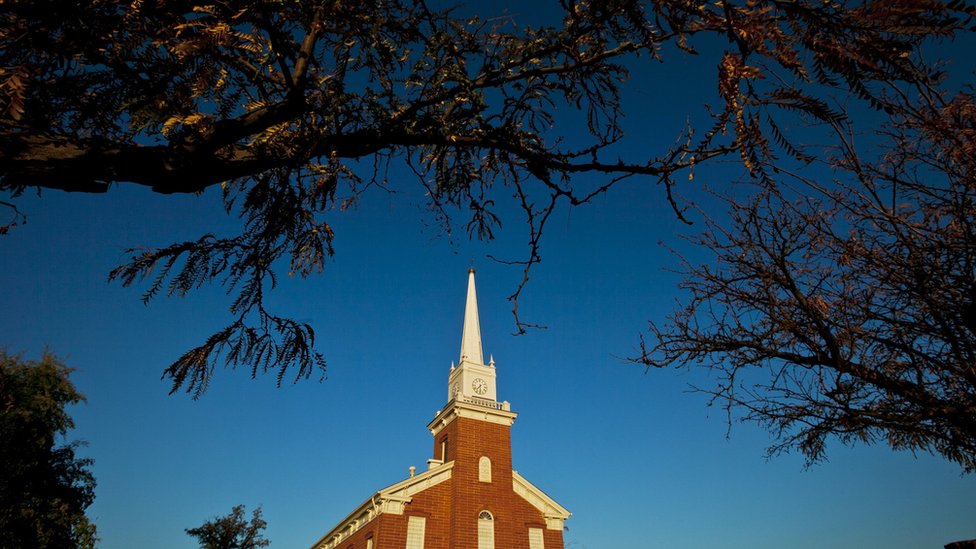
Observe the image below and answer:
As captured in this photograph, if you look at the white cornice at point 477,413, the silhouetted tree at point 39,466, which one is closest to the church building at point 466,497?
the white cornice at point 477,413

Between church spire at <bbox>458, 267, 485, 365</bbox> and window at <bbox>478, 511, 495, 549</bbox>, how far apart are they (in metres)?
10.3

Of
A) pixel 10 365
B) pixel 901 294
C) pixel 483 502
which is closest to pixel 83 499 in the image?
pixel 10 365

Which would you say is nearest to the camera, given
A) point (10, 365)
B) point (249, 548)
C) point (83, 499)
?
point (10, 365)

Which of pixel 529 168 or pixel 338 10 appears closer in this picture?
pixel 338 10

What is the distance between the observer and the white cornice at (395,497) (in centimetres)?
2982

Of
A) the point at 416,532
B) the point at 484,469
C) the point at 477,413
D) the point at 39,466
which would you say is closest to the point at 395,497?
the point at 416,532

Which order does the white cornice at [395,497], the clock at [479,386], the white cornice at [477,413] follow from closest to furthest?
1. the white cornice at [395,497]
2. the white cornice at [477,413]
3. the clock at [479,386]

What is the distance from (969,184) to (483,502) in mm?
31739

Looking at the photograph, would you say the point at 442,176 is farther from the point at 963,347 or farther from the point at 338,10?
the point at 963,347

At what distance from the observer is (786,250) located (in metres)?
5.91

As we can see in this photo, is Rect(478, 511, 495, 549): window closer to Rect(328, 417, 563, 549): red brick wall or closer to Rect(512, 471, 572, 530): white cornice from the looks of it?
Rect(328, 417, 563, 549): red brick wall

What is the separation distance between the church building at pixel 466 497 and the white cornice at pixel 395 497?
0.06 meters

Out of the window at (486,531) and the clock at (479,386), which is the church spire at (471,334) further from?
the window at (486,531)

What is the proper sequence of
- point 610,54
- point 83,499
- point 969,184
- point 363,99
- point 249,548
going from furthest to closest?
point 249,548
point 83,499
point 969,184
point 363,99
point 610,54
